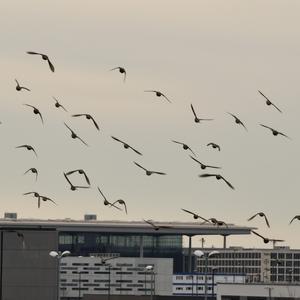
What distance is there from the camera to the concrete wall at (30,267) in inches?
6599

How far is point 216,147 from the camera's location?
54.9 meters

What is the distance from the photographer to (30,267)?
168750 millimetres

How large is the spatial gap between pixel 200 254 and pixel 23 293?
1543 inches

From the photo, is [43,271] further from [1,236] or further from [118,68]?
[118,68]

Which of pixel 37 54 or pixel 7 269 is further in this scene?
pixel 7 269

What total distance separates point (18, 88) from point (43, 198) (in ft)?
12.4

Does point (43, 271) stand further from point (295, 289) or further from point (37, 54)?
point (37, 54)

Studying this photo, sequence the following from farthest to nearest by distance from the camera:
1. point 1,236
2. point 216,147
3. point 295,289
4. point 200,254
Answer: point 295,289 → point 1,236 → point 200,254 → point 216,147

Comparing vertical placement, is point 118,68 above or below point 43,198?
above

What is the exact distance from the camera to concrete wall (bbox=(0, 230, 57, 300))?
167625 mm

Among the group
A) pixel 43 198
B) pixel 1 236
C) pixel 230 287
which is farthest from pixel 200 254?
pixel 43 198

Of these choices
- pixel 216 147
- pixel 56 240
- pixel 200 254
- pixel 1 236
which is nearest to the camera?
pixel 216 147

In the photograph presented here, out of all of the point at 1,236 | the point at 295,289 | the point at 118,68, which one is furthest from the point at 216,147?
the point at 295,289

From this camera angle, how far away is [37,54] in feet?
181
